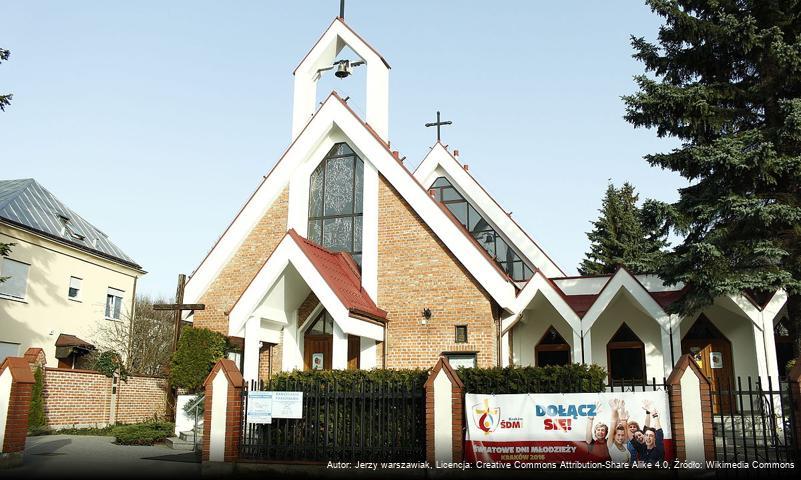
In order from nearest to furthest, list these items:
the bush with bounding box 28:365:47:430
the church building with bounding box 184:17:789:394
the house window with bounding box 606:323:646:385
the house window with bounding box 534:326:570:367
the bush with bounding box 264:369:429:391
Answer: the bush with bounding box 264:369:429:391 < the church building with bounding box 184:17:789:394 < the house window with bounding box 606:323:646:385 < the bush with bounding box 28:365:47:430 < the house window with bounding box 534:326:570:367

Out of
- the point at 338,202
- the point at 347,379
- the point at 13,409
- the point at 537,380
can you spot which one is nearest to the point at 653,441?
the point at 537,380

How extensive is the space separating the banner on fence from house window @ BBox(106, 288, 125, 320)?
2527 cm

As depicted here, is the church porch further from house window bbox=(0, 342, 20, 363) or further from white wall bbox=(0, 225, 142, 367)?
white wall bbox=(0, 225, 142, 367)

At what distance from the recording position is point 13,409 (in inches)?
487

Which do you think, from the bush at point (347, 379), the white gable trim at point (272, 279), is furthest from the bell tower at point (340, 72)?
the bush at point (347, 379)

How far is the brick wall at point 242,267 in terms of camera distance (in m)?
18.2

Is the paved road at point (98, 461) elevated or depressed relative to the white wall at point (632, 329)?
depressed

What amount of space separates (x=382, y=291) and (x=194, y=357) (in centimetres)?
508

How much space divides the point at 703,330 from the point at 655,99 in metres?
7.50

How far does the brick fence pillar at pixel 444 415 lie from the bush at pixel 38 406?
1330cm

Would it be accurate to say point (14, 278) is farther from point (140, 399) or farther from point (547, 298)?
point (547, 298)

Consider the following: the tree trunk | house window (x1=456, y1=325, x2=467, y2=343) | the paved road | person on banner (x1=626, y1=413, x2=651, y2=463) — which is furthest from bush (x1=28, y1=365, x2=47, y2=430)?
the tree trunk

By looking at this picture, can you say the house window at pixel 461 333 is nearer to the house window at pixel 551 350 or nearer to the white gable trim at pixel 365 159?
the white gable trim at pixel 365 159

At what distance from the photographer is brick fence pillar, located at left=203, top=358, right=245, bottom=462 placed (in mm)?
11688
